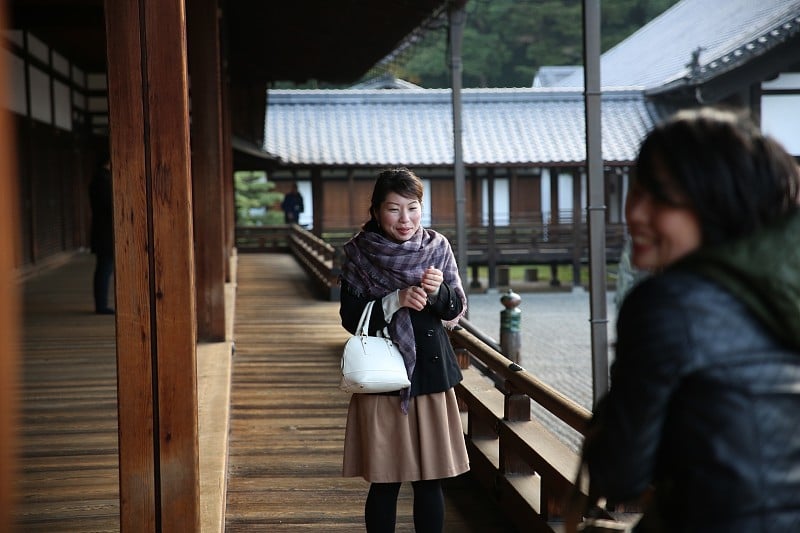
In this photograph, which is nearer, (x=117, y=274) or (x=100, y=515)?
(x=117, y=274)

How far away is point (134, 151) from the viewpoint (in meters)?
2.38

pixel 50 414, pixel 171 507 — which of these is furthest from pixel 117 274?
pixel 50 414

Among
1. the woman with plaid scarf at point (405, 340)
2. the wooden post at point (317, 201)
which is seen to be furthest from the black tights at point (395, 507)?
the wooden post at point (317, 201)

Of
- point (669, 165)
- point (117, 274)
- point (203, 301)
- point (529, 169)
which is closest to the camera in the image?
point (669, 165)

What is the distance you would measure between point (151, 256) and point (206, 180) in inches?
157

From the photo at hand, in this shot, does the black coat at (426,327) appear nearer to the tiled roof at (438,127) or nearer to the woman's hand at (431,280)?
the woman's hand at (431,280)

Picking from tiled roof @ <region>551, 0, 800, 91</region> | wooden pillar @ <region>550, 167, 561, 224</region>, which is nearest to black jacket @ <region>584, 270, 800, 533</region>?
tiled roof @ <region>551, 0, 800, 91</region>

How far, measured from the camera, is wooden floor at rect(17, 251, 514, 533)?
12.0 ft

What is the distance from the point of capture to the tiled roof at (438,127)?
2167cm

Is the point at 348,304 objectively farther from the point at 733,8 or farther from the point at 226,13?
the point at 733,8

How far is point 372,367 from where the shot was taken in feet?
8.55

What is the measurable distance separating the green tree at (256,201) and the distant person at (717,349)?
850 inches

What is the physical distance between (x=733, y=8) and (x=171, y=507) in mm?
17994

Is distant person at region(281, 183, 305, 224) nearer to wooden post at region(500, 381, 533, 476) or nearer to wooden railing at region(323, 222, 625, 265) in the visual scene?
wooden railing at region(323, 222, 625, 265)
